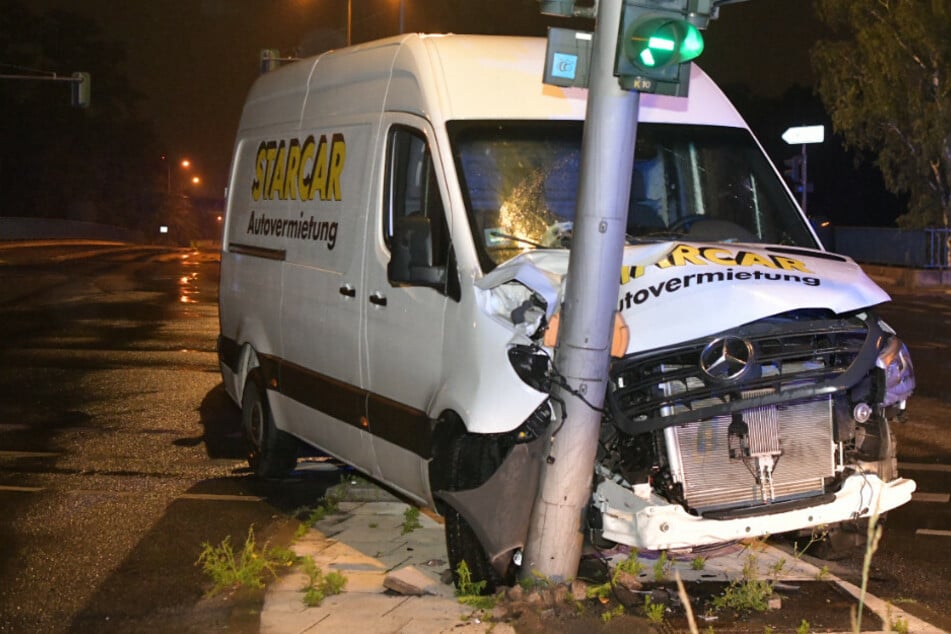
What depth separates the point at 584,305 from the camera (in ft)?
17.9

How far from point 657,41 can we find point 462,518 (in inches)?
92.5

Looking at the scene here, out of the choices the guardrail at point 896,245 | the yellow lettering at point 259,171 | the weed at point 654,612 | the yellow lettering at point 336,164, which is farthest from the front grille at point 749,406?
the guardrail at point 896,245

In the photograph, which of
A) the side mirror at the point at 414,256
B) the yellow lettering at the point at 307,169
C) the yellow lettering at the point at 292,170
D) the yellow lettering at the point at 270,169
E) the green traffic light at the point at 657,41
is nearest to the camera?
the green traffic light at the point at 657,41

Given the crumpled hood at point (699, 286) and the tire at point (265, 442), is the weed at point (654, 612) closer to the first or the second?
the crumpled hood at point (699, 286)

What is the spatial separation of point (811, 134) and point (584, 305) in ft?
110

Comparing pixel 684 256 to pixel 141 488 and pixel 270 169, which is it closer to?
pixel 270 169

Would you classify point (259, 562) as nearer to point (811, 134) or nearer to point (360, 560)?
point (360, 560)

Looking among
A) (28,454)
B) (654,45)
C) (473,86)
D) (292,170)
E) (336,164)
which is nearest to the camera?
(654,45)

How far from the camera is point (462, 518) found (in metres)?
6.00

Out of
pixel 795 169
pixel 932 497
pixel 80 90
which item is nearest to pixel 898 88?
pixel 795 169

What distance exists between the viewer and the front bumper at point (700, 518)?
547 centimetres

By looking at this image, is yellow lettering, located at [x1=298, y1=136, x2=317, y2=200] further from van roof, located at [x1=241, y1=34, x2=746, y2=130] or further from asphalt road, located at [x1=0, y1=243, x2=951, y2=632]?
asphalt road, located at [x1=0, y1=243, x2=951, y2=632]

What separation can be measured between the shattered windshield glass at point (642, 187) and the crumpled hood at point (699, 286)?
1.36 ft

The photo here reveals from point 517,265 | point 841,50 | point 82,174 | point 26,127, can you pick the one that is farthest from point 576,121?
point 82,174
